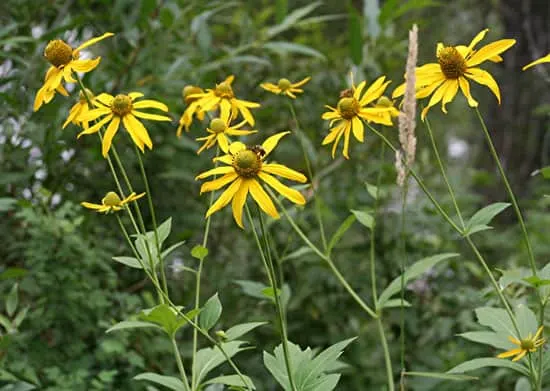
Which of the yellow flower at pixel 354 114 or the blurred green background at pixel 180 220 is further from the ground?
the yellow flower at pixel 354 114

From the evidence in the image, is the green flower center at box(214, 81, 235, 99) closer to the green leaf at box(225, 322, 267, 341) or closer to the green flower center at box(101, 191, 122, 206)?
the green flower center at box(101, 191, 122, 206)

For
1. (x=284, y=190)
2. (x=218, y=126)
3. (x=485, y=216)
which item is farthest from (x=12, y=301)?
(x=485, y=216)

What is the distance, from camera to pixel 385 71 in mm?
3215

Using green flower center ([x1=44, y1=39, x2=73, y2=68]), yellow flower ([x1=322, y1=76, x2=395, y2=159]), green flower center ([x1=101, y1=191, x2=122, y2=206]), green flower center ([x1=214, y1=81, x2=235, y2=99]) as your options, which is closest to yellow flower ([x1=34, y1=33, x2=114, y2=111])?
green flower center ([x1=44, y1=39, x2=73, y2=68])

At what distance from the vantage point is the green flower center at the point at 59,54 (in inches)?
53.2

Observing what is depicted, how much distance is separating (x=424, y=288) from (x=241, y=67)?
3.62 feet

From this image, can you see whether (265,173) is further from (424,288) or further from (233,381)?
(424,288)

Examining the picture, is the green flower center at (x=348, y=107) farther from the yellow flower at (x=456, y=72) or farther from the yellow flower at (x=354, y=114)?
the yellow flower at (x=456, y=72)

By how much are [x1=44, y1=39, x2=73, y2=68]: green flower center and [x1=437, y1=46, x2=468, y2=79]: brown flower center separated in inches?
24.9

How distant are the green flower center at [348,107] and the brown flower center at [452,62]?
165 millimetres

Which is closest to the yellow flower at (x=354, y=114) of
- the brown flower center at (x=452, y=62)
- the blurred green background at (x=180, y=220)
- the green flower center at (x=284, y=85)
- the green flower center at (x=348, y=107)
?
the green flower center at (x=348, y=107)

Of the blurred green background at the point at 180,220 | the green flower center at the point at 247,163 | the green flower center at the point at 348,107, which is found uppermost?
the green flower center at the point at 348,107

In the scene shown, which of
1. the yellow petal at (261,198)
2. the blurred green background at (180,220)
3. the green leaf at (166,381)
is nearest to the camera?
the yellow petal at (261,198)

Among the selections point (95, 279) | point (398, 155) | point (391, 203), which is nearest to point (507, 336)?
point (398, 155)
